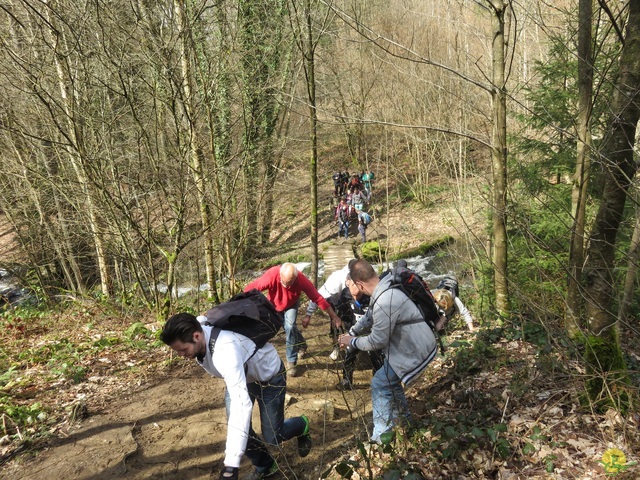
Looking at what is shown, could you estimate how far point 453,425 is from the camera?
11.3ft

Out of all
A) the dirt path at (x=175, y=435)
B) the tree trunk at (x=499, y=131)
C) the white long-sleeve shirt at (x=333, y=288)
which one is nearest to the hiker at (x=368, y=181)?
the white long-sleeve shirt at (x=333, y=288)

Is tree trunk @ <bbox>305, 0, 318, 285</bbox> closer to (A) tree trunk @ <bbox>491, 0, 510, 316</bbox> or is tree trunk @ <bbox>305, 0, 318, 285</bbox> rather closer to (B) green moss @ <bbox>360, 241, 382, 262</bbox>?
(A) tree trunk @ <bbox>491, 0, 510, 316</bbox>

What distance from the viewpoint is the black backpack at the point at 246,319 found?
117 inches

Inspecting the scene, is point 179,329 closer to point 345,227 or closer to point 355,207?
point 355,207

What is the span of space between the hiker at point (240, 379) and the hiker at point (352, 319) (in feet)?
2.40

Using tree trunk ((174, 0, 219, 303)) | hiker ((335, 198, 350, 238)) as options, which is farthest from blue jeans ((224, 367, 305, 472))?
hiker ((335, 198, 350, 238))

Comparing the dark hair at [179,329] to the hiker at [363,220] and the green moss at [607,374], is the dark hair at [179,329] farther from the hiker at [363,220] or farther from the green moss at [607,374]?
the hiker at [363,220]

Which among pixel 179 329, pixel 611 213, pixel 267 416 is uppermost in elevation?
pixel 611 213

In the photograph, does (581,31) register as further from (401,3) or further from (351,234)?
(401,3)

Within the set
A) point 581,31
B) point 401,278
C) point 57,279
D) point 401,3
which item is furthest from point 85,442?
point 401,3

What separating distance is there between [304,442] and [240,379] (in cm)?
144

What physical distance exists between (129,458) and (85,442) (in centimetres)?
55

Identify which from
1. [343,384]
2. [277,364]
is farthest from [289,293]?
[277,364]

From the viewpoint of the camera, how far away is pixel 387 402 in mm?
3555
